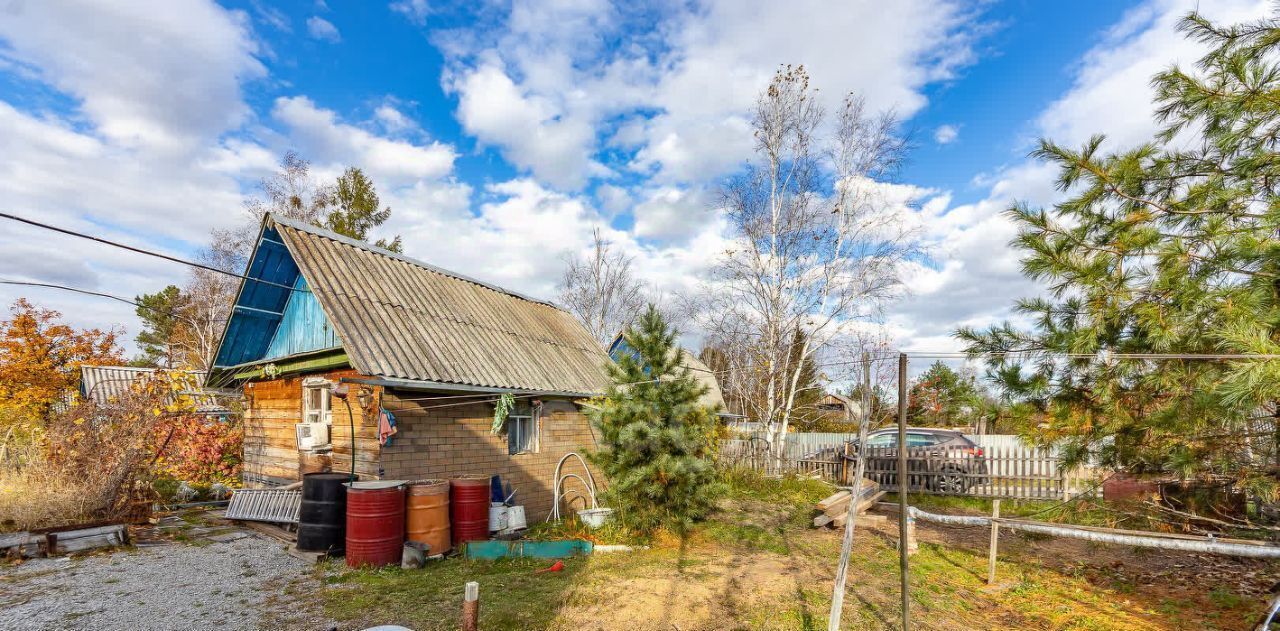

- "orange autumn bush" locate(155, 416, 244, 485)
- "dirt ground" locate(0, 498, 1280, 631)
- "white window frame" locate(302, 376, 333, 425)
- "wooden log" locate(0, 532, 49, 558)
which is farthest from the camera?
"orange autumn bush" locate(155, 416, 244, 485)

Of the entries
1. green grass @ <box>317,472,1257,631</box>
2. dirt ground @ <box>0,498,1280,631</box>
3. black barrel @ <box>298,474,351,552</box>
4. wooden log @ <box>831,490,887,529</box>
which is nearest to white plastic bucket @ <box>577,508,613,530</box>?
green grass @ <box>317,472,1257,631</box>

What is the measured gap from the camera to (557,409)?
11727mm

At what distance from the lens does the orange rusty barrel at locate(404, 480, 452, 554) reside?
7.52 m

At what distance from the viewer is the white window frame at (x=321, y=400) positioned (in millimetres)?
9352

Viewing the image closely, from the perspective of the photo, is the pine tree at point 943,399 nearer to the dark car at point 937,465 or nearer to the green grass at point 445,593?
the dark car at point 937,465

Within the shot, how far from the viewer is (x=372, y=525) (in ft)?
23.4

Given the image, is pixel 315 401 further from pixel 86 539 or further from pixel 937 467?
pixel 937 467

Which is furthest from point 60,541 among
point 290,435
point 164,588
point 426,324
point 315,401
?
point 426,324

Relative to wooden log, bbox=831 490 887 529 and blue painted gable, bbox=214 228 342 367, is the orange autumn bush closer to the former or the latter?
blue painted gable, bbox=214 228 342 367

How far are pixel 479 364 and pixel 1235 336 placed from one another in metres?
9.56

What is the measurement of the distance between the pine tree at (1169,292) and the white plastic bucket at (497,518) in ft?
23.2

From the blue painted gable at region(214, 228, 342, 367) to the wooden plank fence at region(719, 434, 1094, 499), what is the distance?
10053mm

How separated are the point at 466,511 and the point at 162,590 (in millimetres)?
3487

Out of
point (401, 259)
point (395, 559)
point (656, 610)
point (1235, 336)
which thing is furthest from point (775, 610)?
point (401, 259)
